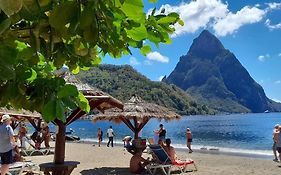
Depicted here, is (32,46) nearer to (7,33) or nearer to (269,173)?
(7,33)

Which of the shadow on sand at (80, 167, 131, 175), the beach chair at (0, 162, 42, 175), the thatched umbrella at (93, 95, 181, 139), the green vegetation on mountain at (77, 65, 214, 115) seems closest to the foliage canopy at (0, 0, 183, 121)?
the beach chair at (0, 162, 42, 175)

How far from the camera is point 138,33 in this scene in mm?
1245

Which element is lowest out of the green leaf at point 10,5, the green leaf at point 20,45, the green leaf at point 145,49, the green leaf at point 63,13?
the green leaf at point 10,5

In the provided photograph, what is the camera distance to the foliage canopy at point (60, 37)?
911 millimetres

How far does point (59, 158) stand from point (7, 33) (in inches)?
255

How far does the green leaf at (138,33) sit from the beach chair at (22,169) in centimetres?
819

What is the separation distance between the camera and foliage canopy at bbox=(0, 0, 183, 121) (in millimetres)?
911

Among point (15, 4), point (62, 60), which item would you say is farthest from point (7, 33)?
point (15, 4)

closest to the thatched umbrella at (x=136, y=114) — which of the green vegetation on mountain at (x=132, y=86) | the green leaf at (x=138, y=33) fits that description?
the green leaf at (x=138, y=33)

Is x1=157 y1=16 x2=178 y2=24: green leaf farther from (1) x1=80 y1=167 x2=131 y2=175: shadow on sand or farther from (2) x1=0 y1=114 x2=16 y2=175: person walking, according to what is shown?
(1) x1=80 y1=167 x2=131 y2=175: shadow on sand

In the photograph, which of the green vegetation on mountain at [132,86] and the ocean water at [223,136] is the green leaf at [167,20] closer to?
the ocean water at [223,136]

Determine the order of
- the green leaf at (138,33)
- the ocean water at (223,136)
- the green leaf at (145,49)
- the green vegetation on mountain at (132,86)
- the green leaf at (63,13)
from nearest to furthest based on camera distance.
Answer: the green leaf at (63,13)
the green leaf at (138,33)
the green leaf at (145,49)
the ocean water at (223,136)
the green vegetation on mountain at (132,86)

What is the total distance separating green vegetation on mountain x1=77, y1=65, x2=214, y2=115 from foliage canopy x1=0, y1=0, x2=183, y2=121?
417ft

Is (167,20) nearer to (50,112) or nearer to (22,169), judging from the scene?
(50,112)
